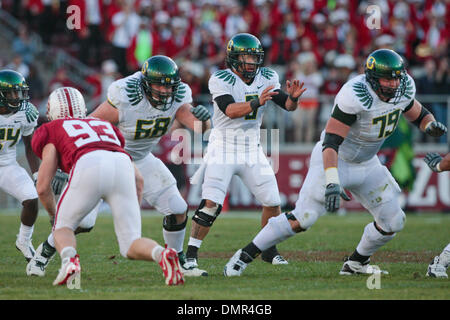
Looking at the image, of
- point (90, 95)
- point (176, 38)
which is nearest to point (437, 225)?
point (176, 38)

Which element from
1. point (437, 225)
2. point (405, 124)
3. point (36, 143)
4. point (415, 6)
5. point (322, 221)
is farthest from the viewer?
point (415, 6)

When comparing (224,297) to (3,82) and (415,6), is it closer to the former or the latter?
(3,82)

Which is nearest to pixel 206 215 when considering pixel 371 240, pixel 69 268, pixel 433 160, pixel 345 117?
pixel 371 240

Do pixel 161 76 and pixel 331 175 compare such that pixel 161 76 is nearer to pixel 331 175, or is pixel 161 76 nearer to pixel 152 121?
pixel 152 121

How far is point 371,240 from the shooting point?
6941mm

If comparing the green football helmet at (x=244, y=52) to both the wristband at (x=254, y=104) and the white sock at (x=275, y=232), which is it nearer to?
the wristband at (x=254, y=104)

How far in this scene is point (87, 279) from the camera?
6.69 meters

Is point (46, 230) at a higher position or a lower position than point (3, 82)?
lower

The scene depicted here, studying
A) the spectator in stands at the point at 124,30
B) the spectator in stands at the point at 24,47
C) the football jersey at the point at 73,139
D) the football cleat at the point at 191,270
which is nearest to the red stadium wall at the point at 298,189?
the spectator in stands at the point at 124,30

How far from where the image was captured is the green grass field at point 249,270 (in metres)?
5.78

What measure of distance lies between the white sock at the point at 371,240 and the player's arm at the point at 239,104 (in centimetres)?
142

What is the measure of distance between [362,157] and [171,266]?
6.68 ft

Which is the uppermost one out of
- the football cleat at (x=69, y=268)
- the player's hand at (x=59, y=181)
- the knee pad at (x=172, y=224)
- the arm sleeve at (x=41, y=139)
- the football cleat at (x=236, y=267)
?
the arm sleeve at (x=41, y=139)

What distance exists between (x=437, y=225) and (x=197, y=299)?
7.27 m
